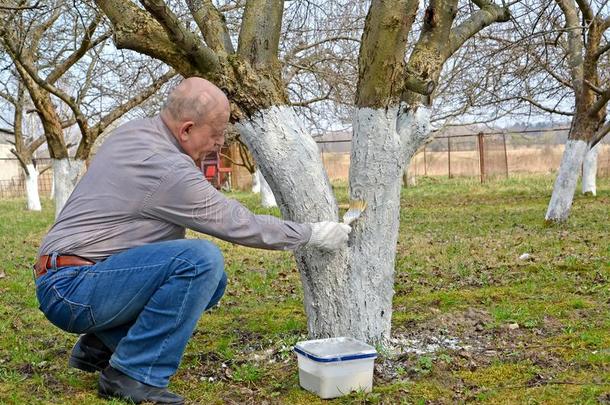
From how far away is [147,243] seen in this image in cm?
315

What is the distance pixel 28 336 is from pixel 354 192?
2547mm

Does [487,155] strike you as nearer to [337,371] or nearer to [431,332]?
[431,332]

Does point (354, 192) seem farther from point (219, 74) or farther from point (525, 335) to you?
point (525, 335)

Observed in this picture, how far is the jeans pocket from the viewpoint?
10.1 feet

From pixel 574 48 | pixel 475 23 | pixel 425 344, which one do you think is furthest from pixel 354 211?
pixel 574 48

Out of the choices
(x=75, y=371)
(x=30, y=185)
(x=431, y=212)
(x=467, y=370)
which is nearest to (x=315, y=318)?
(x=467, y=370)

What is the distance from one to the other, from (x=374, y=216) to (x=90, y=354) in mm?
1615

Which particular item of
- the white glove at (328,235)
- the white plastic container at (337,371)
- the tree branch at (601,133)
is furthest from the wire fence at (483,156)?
the white plastic container at (337,371)

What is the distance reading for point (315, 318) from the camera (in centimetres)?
397

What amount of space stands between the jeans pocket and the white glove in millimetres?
1068

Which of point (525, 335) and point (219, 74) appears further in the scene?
point (525, 335)

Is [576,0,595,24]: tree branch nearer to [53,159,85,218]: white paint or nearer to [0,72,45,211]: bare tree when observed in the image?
[53,159,85,218]: white paint

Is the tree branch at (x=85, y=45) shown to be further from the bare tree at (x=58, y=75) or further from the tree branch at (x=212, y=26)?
the tree branch at (x=212, y=26)

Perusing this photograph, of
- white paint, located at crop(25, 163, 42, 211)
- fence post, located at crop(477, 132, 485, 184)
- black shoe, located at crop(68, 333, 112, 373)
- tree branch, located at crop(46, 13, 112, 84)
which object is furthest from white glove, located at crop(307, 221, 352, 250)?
fence post, located at crop(477, 132, 485, 184)
